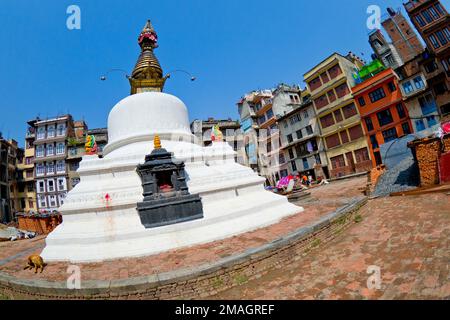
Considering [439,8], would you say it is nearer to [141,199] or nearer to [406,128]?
[406,128]

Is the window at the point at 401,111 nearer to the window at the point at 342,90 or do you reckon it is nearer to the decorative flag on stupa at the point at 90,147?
the window at the point at 342,90

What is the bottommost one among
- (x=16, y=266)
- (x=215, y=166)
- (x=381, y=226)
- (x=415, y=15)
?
(x=381, y=226)

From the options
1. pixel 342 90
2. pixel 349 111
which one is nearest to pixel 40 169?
pixel 342 90

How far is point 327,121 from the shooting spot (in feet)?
109

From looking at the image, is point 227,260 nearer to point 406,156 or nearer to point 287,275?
point 287,275

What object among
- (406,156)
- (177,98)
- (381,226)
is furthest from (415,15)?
(381,226)

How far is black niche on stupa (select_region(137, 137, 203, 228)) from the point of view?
27.6ft

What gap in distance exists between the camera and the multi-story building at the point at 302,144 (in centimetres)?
3416

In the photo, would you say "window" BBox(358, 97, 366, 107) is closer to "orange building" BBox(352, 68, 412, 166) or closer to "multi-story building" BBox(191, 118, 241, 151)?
"orange building" BBox(352, 68, 412, 166)

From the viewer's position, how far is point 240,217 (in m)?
9.20

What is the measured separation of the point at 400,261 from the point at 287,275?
7.46 feet

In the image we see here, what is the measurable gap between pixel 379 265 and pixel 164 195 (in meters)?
6.78

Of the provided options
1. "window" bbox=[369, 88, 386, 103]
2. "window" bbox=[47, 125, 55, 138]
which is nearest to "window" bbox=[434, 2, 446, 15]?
"window" bbox=[369, 88, 386, 103]

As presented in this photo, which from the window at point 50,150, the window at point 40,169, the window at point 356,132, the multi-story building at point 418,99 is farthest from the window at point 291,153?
the window at point 40,169
